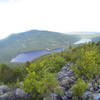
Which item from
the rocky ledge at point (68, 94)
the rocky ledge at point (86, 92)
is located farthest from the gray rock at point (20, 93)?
the rocky ledge at point (86, 92)

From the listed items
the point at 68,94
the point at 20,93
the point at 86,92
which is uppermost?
the point at 86,92

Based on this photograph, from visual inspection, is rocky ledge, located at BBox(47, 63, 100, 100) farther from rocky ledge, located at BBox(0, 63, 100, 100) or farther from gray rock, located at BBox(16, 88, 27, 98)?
gray rock, located at BBox(16, 88, 27, 98)

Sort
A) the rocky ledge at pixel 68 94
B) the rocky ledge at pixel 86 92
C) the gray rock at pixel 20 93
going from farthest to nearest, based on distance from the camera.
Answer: the gray rock at pixel 20 93
the rocky ledge at pixel 68 94
the rocky ledge at pixel 86 92

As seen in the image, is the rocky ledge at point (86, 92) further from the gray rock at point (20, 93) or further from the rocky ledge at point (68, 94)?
the gray rock at point (20, 93)

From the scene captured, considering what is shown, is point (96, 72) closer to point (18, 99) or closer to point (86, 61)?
point (86, 61)

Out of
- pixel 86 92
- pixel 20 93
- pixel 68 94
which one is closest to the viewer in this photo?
pixel 86 92

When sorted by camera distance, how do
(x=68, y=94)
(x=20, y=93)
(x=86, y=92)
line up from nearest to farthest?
1. (x=86, y=92)
2. (x=68, y=94)
3. (x=20, y=93)

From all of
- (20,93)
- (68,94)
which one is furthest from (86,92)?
(20,93)

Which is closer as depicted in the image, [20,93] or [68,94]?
[68,94]

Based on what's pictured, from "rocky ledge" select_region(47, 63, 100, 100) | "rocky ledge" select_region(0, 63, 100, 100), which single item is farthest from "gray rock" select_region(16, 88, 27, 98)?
"rocky ledge" select_region(47, 63, 100, 100)

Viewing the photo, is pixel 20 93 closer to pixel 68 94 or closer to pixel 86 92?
pixel 68 94

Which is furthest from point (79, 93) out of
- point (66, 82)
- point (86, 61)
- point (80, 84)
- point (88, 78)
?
point (86, 61)

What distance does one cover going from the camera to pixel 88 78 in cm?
1498

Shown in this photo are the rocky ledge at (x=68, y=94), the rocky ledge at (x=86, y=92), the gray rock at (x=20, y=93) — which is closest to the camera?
the rocky ledge at (x=86, y=92)
